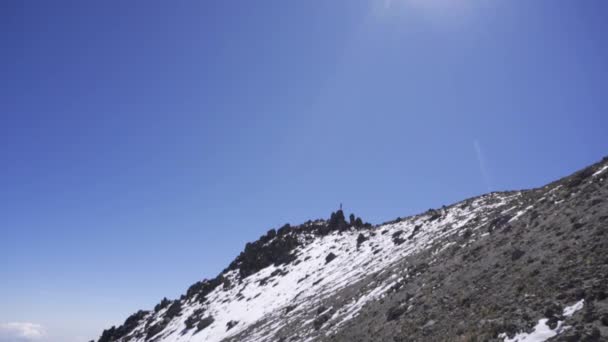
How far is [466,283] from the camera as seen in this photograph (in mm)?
18828

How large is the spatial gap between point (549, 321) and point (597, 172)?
19.7 meters

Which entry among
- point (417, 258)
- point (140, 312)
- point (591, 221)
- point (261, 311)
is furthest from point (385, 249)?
point (140, 312)

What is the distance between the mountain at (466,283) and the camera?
12.3 meters

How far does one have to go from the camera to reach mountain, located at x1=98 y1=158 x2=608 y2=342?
12312 millimetres

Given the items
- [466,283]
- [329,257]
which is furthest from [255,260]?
[466,283]

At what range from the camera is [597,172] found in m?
25.0

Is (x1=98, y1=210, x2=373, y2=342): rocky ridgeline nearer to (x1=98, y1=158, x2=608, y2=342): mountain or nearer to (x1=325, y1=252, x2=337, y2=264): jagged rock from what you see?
(x1=325, y1=252, x2=337, y2=264): jagged rock

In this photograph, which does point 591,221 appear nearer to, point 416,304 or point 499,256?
point 499,256

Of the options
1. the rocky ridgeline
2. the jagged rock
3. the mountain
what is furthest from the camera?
the rocky ridgeline

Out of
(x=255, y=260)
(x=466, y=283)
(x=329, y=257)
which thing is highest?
(x=255, y=260)

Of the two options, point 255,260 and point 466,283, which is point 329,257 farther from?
point 466,283

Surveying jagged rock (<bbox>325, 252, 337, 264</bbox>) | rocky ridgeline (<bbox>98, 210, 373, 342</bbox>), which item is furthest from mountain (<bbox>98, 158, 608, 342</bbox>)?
rocky ridgeline (<bbox>98, 210, 373, 342</bbox>)

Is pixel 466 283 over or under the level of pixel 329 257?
under

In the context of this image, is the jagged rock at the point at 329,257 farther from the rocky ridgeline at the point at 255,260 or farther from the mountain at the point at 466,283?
the rocky ridgeline at the point at 255,260
